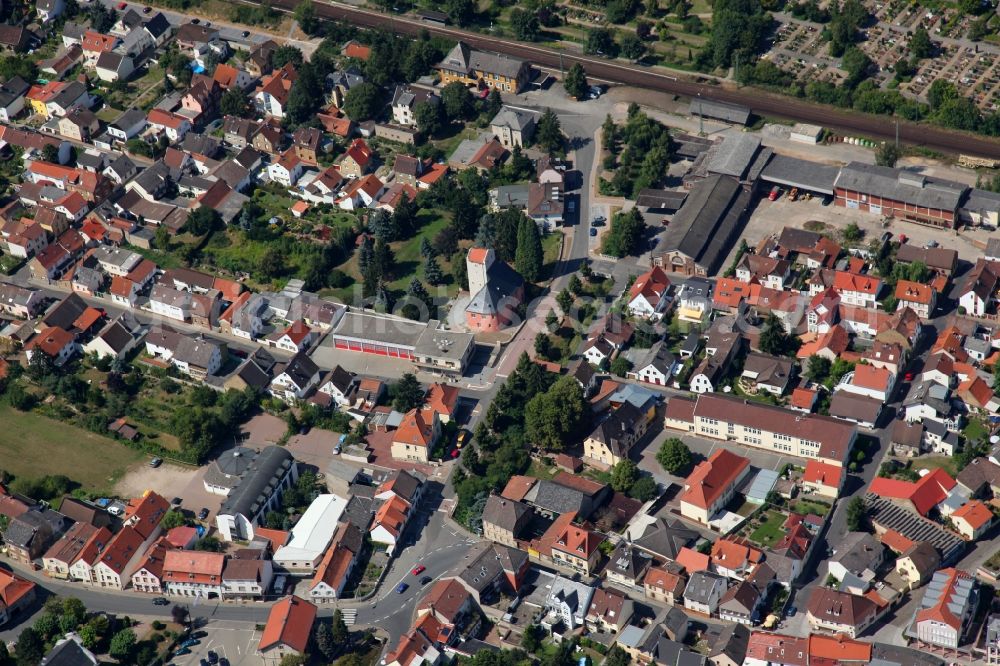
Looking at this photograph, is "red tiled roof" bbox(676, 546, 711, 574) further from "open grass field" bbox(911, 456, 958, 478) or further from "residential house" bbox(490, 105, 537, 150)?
"residential house" bbox(490, 105, 537, 150)

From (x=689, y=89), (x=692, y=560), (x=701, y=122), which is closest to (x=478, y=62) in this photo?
(x=689, y=89)

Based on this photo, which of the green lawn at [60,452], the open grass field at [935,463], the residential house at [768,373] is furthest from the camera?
the residential house at [768,373]

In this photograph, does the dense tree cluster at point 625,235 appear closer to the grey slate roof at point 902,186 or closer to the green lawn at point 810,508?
the grey slate roof at point 902,186

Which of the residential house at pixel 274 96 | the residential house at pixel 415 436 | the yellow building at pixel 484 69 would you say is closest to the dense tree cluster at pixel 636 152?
the yellow building at pixel 484 69

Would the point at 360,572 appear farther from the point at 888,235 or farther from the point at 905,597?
the point at 888,235

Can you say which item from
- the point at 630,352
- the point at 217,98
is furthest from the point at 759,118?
the point at 217,98

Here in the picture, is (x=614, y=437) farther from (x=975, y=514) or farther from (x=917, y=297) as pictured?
(x=917, y=297)
